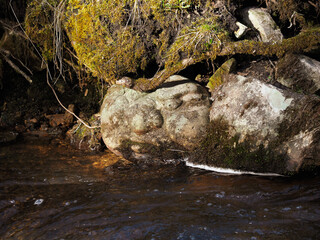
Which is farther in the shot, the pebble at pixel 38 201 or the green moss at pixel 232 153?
the green moss at pixel 232 153

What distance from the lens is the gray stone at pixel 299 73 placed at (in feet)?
13.6

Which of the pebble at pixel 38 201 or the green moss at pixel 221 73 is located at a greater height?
the green moss at pixel 221 73

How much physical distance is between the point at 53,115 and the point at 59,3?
2.28 m

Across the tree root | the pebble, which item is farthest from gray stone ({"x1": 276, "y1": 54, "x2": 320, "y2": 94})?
the pebble

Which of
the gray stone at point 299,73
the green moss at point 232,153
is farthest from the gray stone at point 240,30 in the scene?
the green moss at point 232,153

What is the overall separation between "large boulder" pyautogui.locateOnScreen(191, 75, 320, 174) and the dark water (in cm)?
21

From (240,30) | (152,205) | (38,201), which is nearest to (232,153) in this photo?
(152,205)

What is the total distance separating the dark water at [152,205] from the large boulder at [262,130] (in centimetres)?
21

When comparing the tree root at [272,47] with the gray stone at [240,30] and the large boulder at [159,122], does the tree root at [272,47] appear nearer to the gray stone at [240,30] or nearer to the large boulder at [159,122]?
the gray stone at [240,30]

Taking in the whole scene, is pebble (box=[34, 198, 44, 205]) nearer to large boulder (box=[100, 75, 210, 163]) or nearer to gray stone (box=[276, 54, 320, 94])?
large boulder (box=[100, 75, 210, 163])

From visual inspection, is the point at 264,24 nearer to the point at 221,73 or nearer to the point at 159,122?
the point at 221,73

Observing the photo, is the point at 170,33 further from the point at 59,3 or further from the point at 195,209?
the point at 195,209

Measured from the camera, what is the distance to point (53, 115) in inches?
244

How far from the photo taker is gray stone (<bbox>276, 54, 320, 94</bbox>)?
163 inches
